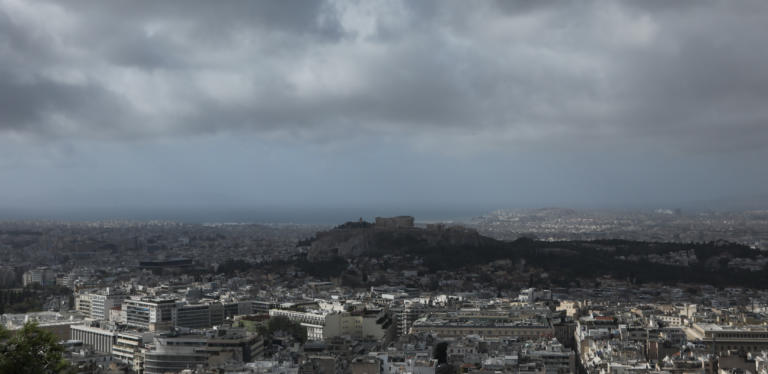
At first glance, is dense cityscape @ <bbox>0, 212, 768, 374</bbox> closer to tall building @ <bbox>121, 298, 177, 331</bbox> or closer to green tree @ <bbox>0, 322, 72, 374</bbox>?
tall building @ <bbox>121, 298, 177, 331</bbox>

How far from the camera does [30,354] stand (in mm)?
16578

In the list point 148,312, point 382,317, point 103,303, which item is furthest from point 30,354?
point 103,303

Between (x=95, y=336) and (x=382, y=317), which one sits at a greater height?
(x=382, y=317)

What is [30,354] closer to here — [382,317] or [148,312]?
[382,317]

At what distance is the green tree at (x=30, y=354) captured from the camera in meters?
16.4

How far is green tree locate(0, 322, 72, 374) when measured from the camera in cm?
1638

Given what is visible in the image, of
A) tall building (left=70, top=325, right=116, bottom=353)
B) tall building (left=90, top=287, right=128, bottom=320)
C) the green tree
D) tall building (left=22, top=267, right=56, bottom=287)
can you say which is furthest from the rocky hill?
the green tree

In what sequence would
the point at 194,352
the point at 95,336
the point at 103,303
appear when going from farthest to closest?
1. the point at 103,303
2. the point at 95,336
3. the point at 194,352

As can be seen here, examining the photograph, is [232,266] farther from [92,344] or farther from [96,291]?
[92,344]

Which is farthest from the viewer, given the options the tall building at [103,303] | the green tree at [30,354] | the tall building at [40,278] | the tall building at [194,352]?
the tall building at [40,278]

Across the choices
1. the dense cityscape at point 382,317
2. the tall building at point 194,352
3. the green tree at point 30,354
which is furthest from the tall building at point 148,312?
the green tree at point 30,354

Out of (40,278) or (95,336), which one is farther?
(40,278)

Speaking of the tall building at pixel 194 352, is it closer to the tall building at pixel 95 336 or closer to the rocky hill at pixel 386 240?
the tall building at pixel 95 336

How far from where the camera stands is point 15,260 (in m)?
95.2
